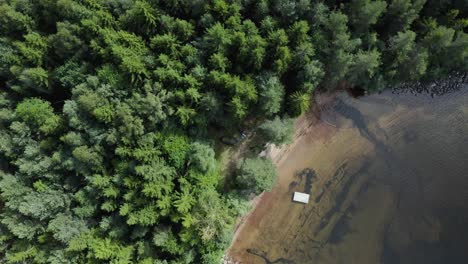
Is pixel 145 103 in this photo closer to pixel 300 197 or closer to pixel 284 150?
pixel 284 150

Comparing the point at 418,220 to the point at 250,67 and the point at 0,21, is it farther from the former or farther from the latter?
the point at 0,21

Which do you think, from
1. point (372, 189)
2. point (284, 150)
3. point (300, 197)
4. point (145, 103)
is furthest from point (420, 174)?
point (145, 103)

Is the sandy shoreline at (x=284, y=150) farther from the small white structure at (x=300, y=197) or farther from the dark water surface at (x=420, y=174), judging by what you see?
the dark water surface at (x=420, y=174)

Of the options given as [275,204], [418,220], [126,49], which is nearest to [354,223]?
[418,220]

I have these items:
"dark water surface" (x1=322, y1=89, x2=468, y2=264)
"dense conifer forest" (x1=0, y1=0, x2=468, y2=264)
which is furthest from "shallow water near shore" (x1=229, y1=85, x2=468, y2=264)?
"dense conifer forest" (x1=0, y1=0, x2=468, y2=264)

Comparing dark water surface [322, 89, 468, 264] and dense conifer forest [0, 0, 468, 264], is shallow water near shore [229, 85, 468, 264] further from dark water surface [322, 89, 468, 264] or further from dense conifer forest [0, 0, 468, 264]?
dense conifer forest [0, 0, 468, 264]

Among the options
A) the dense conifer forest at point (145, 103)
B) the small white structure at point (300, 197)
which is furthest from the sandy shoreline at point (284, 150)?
the dense conifer forest at point (145, 103)

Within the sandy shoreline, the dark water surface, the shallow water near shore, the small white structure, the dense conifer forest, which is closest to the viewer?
the dense conifer forest
